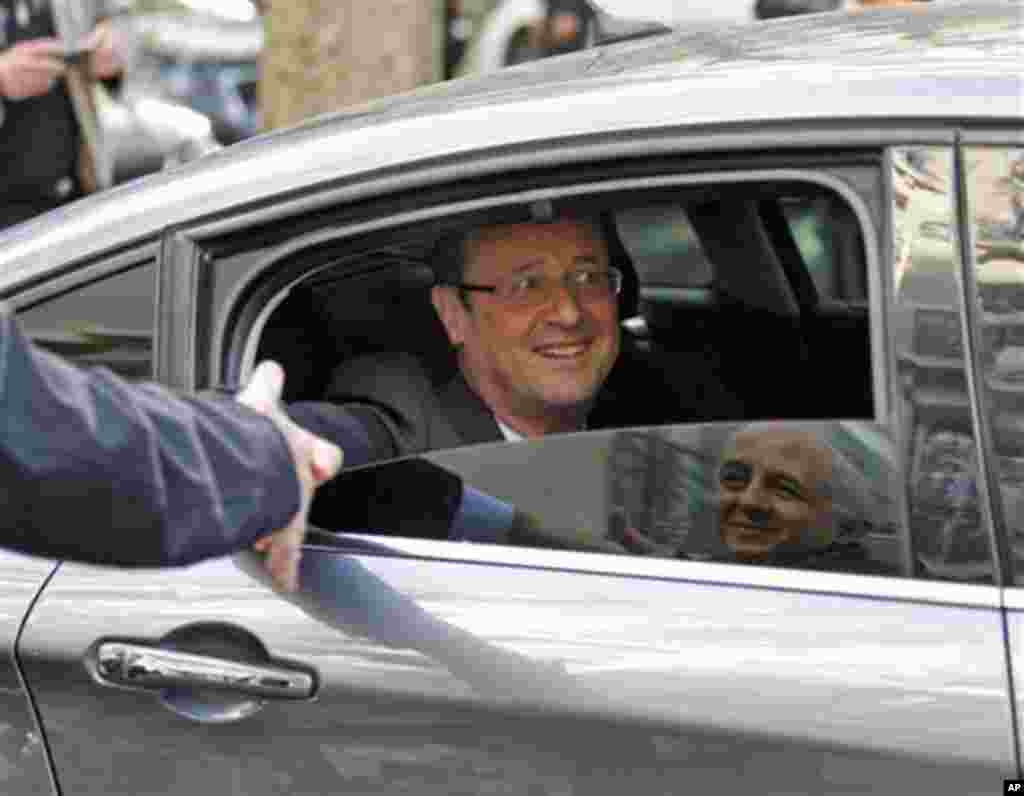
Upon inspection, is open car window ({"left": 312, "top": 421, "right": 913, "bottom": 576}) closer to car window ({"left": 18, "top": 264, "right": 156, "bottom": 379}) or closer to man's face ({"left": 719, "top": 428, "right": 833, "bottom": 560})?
man's face ({"left": 719, "top": 428, "right": 833, "bottom": 560})

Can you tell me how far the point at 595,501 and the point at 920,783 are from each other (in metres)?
0.49

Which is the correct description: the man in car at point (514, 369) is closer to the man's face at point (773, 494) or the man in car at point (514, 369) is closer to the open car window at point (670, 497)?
the open car window at point (670, 497)

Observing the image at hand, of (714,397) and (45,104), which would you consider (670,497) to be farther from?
(45,104)

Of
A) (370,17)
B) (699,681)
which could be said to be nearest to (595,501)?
(699,681)

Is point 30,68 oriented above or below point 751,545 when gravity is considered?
above

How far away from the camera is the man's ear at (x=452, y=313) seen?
112 inches

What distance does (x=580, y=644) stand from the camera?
2.33 meters

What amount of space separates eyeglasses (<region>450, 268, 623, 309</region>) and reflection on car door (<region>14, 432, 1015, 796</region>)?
14.3 inches

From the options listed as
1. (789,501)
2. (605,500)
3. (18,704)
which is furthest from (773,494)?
(18,704)

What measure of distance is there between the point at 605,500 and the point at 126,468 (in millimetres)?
714

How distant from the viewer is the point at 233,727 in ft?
7.95

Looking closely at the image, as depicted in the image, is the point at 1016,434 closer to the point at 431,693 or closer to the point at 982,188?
the point at 982,188

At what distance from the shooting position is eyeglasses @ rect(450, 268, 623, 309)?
9.34ft

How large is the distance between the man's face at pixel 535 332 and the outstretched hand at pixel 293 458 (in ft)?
1.89
